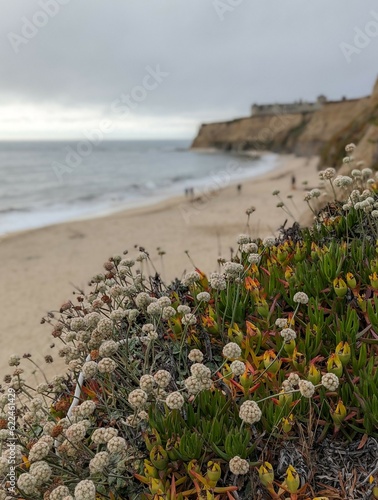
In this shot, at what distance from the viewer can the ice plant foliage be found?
2.02 metres

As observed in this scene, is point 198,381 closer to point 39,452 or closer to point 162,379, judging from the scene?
point 162,379

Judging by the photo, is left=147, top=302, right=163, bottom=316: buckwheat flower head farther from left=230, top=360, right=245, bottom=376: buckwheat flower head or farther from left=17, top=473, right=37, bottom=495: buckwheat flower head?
left=17, top=473, right=37, bottom=495: buckwheat flower head

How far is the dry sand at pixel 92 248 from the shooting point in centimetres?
920

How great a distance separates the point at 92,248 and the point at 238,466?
46.9ft

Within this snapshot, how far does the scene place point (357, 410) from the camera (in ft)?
7.21

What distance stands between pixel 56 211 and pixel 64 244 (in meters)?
11.2


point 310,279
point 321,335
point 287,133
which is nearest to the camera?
point 321,335

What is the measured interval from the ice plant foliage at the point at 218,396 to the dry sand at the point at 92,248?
141 inches

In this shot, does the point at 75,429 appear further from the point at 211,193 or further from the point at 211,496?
the point at 211,193

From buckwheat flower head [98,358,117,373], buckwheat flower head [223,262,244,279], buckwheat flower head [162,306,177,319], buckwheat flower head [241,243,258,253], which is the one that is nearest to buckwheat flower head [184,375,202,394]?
buckwheat flower head [98,358,117,373]

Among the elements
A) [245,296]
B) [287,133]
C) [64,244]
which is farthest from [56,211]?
[287,133]

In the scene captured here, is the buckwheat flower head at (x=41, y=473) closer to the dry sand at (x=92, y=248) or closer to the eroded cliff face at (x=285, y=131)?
the dry sand at (x=92, y=248)

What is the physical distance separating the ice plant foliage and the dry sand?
358 centimetres

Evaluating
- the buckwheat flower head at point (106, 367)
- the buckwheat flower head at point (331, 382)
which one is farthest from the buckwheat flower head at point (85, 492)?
the buckwheat flower head at point (331, 382)
